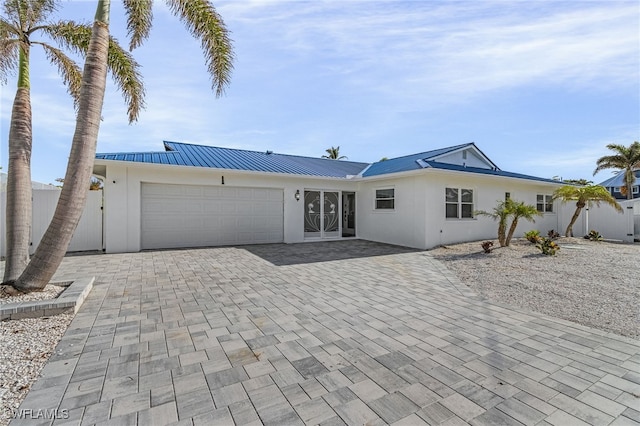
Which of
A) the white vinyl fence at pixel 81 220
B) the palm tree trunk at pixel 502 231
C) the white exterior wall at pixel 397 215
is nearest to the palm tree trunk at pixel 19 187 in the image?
the white vinyl fence at pixel 81 220

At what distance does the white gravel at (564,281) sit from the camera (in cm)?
441

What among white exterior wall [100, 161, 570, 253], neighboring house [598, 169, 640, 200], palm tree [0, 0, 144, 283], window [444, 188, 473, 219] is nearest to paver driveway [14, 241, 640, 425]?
palm tree [0, 0, 144, 283]

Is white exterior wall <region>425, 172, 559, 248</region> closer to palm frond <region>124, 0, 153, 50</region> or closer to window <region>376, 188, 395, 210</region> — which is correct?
window <region>376, 188, 395, 210</region>

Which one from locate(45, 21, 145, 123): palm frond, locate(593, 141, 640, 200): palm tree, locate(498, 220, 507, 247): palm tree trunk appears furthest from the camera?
locate(593, 141, 640, 200): palm tree

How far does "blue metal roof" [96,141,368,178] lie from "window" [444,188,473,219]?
457 cm

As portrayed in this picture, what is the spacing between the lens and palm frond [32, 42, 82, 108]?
20.6 feet

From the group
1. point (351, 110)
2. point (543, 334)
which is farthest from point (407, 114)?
point (543, 334)

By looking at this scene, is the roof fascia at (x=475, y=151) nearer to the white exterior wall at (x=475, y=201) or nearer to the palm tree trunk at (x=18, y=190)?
the white exterior wall at (x=475, y=201)

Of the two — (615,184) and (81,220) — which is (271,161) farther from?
(615,184)

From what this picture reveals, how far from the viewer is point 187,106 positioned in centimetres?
940

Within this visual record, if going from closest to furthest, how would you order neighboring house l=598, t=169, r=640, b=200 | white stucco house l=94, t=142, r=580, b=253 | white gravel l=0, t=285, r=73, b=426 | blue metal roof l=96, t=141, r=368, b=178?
white gravel l=0, t=285, r=73, b=426
white stucco house l=94, t=142, r=580, b=253
blue metal roof l=96, t=141, r=368, b=178
neighboring house l=598, t=169, r=640, b=200

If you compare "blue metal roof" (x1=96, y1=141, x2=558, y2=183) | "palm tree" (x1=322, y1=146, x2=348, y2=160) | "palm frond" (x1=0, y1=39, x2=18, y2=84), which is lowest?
"blue metal roof" (x1=96, y1=141, x2=558, y2=183)

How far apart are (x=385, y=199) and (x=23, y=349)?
1152 cm

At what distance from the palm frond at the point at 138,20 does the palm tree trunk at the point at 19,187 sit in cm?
258
